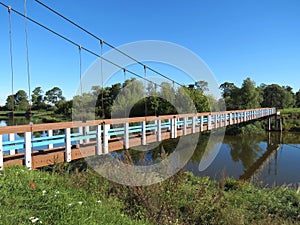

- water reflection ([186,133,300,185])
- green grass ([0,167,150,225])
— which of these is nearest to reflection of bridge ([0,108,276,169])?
green grass ([0,167,150,225])

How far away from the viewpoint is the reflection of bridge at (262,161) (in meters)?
12.4

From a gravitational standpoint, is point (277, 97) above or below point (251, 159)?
above

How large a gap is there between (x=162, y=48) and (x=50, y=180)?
6790 mm

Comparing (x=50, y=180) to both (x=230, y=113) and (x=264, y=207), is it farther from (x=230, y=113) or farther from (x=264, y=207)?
(x=230, y=113)

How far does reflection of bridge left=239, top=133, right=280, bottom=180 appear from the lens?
40.7ft

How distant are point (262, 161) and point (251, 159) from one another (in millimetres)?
769

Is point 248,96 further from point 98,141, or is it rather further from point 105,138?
point 98,141

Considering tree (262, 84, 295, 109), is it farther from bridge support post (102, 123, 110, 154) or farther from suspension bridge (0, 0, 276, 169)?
bridge support post (102, 123, 110, 154)

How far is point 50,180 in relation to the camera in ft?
12.1

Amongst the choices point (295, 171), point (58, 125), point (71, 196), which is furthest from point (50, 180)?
point (295, 171)

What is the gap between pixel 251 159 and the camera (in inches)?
642

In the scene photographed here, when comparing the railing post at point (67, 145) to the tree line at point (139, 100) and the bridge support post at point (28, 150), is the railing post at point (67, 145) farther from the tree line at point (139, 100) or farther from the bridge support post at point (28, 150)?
the tree line at point (139, 100)

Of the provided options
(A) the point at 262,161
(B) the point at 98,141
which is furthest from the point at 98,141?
(A) the point at 262,161

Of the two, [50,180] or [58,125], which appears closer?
[50,180]
